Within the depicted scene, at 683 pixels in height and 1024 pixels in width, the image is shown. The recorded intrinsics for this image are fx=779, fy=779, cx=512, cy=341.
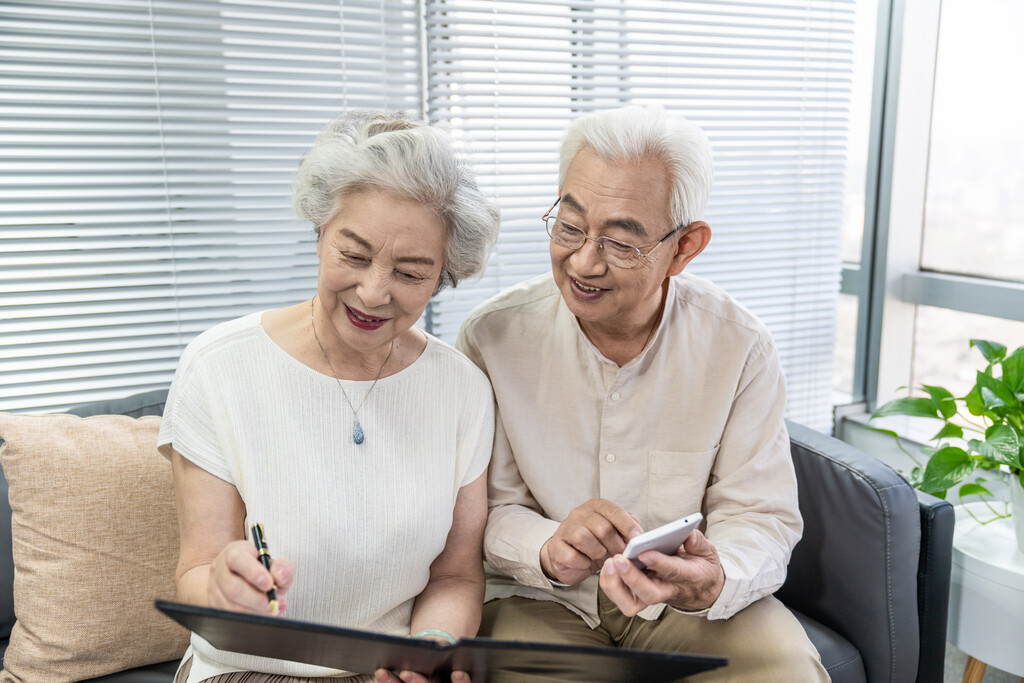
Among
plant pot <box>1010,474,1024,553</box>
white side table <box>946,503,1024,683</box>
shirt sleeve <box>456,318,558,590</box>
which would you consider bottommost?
white side table <box>946,503,1024,683</box>

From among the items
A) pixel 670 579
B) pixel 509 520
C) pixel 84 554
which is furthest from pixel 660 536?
pixel 84 554

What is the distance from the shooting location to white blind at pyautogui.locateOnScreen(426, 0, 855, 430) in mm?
2316

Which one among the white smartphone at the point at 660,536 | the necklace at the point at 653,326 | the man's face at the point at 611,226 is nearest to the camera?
the white smartphone at the point at 660,536

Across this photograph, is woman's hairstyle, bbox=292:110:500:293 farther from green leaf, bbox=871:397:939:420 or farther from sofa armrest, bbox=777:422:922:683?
green leaf, bbox=871:397:939:420

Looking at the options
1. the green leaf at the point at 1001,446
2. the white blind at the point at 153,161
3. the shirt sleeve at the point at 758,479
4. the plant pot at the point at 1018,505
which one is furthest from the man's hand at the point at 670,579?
the white blind at the point at 153,161

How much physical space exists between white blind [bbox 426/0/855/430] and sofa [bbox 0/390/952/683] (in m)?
1.06

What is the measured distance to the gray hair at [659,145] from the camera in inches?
57.0

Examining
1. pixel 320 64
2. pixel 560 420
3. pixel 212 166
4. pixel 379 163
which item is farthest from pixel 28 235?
pixel 560 420

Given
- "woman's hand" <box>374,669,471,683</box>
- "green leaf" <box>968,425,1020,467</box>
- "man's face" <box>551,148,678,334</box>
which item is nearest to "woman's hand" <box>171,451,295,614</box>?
"woman's hand" <box>374,669,471,683</box>

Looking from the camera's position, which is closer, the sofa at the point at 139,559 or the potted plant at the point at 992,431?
the sofa at the point at 139,559

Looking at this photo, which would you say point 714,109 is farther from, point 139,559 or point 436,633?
point 139,559

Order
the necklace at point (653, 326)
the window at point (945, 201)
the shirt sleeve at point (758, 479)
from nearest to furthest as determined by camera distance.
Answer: the shirt sleeve at point (758, 479), the necklace at point (653, 326), the window at point (945, 201)

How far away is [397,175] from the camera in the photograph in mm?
1265

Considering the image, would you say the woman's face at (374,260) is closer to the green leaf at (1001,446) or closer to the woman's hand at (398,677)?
the woman's hand at (398,677)
